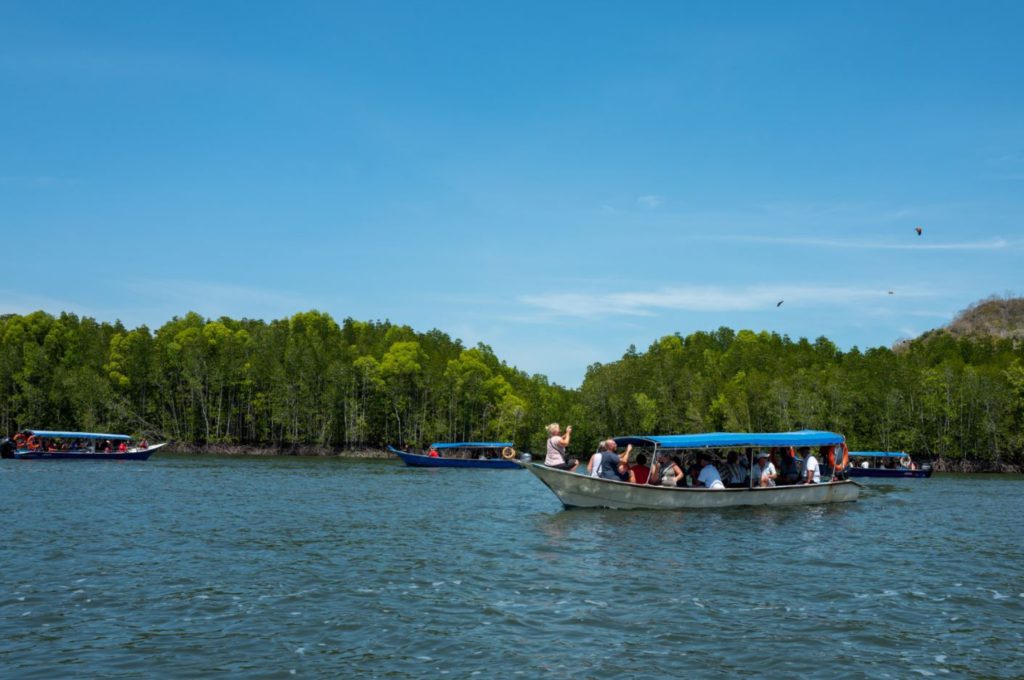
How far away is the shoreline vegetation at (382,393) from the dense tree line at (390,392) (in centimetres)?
22

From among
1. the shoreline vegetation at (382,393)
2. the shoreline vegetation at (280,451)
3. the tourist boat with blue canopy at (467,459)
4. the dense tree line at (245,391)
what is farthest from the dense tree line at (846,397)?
the tourist boat with blue canopy at (467,459)

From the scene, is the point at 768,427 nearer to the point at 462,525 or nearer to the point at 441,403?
the point at 441,403

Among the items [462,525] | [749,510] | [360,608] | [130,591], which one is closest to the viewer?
[360,608]

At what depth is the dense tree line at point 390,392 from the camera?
351 feet

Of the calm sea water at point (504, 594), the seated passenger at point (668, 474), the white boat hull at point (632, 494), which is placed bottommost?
Answer: the calm sea water at point (504, 594)

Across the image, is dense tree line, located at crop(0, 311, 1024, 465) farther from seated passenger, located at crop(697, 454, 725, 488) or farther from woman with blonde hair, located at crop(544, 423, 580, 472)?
woman with blonde hair, located at crop(544, 423, 580, 472)

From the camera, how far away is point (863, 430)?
108m

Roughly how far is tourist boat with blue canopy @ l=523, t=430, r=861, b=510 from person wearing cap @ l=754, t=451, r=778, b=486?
547 mm

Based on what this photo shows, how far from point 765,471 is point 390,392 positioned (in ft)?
297

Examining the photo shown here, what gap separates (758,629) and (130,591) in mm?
12532

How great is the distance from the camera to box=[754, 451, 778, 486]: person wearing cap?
35.5m

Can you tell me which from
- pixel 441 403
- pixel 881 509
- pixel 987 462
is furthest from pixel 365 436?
pixel 881 509

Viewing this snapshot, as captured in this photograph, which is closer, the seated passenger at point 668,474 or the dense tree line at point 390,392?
the seated passenger at point 668,474

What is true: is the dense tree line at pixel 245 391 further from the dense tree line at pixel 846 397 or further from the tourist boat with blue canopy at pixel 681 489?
the tourist boat with blue canopy at pixel 681 489
